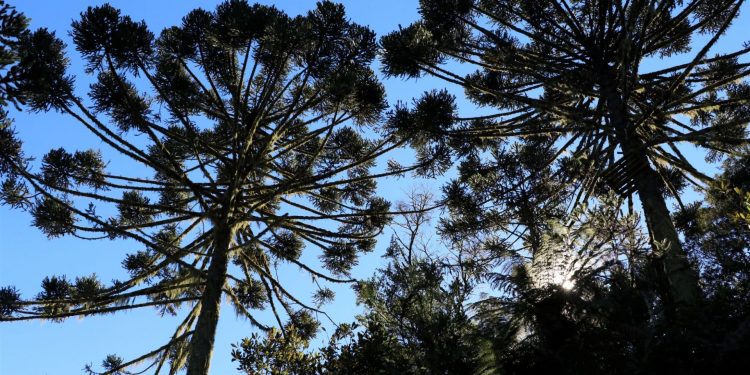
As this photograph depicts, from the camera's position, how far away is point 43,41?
8352 mm

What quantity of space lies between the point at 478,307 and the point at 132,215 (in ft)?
24.1

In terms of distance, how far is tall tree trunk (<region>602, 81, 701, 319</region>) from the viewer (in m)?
5.47

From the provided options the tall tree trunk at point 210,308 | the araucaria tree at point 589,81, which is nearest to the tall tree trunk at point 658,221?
the araucaria tree at point 589,81

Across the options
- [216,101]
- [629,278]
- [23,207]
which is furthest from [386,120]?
[23,207]

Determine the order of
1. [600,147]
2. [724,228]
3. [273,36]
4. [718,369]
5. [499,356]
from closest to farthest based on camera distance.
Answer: [718,369] < [499,356] < [724,228] < [273,36] < [600,147]

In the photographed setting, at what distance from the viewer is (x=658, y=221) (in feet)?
22.5

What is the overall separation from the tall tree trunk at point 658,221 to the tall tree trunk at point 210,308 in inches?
191

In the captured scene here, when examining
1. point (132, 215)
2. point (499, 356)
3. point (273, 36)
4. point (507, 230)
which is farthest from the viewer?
point (132, 215)

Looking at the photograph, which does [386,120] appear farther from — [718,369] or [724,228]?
[718,369]

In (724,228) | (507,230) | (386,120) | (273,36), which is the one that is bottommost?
(724,228)

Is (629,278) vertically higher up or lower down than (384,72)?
lower down

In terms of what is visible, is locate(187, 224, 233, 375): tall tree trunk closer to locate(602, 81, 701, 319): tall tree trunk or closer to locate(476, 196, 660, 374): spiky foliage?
locate(476, 196, 660, 374): spiky foliage

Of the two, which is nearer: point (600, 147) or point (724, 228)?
point (724, 228)

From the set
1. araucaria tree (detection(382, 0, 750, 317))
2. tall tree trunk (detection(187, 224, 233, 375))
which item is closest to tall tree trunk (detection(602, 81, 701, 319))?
araucaria tree (detection(382, 0, 750, 317))
